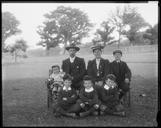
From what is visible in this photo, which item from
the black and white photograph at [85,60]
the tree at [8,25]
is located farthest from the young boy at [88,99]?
the tree at [8,25]

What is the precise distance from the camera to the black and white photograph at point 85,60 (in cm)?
574

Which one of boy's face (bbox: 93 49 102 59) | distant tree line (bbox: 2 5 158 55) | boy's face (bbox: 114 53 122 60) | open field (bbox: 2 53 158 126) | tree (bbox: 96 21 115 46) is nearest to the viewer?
open field (bbox: 2 53 158 126)

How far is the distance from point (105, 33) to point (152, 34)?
1.04 m

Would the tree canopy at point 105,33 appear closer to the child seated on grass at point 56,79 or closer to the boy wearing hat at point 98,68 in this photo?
the boy wearing hat at point 98,68

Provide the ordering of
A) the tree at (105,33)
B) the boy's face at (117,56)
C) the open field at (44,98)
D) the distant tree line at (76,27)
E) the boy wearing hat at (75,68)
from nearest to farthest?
1. the open field at (44,98)
2. the distant tree line at (76,27)
3. the tree at (105,33)
4. the boy's face at (117,56)
5. the boy wearing hat at (75,68)

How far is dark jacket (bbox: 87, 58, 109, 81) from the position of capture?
6529 mm

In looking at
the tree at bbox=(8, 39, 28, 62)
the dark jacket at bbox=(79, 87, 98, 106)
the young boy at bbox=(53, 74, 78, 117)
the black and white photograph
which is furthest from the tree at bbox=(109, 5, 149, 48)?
the tree at bbox=(8, 39, 28, 62)

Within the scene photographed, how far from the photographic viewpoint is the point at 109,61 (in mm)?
6637

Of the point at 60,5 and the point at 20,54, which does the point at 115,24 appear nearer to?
the point at 60,5

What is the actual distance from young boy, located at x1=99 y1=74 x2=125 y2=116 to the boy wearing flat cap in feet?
1.32

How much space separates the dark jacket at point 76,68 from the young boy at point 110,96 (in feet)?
2.31

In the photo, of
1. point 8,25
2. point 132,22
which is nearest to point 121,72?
point 132,22

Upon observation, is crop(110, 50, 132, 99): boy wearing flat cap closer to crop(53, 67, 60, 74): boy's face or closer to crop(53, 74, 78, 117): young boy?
crop(53, 74, 78, 117): young boy

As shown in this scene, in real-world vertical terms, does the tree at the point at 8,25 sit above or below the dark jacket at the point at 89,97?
above
